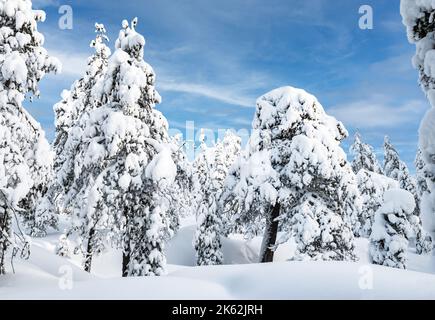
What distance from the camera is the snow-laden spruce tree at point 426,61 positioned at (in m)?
8.09

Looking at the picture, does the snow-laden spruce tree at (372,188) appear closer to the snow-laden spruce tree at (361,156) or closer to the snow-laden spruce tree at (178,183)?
the snow-laden spruce tree at (361,156)

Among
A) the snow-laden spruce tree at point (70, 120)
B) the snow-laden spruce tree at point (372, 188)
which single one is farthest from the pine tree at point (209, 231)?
the snow-laden spruce tree at point (372, 188)

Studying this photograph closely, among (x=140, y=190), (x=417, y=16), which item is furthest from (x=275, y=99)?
(x=417, y=16)

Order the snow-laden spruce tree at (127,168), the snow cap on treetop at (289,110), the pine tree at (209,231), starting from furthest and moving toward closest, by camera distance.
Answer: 1. the pine tree at (209,231)
2. the snow cap on treetop at (289,110)
3. the snow-laden spruce tree at (127,168)

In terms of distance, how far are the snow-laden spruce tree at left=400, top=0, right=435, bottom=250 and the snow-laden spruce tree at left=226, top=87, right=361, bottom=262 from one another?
23.1ft

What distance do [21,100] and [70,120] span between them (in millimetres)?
16814

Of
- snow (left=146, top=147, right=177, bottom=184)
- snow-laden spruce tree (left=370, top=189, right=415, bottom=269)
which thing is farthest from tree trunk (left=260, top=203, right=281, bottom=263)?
snow (left=146, top=147, right=177, bottom=184)

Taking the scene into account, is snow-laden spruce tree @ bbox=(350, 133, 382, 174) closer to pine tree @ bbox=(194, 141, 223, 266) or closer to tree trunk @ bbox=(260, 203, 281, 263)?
pine tree @ bbox=(194, 141, 223, 266)

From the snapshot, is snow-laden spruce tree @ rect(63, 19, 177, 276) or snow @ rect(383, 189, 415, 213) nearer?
snow-laden spruce tree @ rect(63, 19, 177, 276)

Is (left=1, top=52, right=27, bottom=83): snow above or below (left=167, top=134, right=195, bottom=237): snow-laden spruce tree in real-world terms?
above

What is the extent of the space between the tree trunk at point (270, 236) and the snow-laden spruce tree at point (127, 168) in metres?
4.43

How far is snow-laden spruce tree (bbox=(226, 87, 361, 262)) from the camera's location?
15.5 meters

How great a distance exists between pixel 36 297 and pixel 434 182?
26.1 feet
